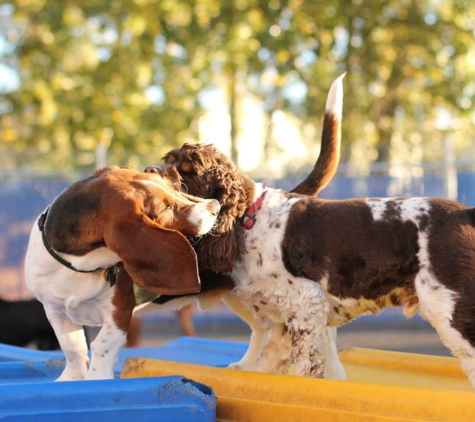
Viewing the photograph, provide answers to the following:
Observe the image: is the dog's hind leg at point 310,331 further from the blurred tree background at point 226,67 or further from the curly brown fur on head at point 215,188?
the blurred tree background at point 226,67

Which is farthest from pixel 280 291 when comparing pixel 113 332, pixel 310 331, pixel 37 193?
pixel 37 193

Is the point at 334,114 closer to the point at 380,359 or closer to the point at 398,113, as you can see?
the point at 380,359

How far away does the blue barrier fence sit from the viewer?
11352 millimetres

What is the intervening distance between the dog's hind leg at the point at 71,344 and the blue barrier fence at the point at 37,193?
746 centimetres

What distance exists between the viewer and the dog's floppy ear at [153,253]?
Result: 331cm

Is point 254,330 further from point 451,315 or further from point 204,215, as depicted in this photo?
point 451,315

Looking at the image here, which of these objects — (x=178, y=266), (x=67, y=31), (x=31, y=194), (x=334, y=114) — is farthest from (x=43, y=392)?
(x=67, y=31)

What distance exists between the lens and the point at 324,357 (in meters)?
3.72

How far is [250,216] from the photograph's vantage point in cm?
381

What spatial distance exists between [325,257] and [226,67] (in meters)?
15.2

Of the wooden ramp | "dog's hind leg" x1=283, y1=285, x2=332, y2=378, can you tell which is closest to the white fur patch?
"dog's hind leg" x1=283, y1=285, x2=332, y2=378

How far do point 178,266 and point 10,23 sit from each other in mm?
17312

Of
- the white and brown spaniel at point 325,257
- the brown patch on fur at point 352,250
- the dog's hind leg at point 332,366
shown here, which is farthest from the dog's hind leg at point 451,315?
the dog's hind leg at point 332,366

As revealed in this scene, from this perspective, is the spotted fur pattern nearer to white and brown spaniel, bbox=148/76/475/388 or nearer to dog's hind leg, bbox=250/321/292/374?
white and brown spaniel, bbox=148/76/475/388
